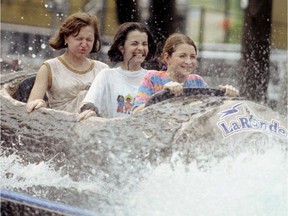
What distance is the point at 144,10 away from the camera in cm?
912

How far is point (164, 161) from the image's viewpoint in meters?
4.00

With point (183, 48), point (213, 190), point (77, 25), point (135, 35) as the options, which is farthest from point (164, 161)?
point (77, 25)

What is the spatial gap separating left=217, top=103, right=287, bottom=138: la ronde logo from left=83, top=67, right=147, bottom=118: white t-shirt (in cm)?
72

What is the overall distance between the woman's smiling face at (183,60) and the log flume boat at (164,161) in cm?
19

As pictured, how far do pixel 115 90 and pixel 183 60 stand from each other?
461 millimetres

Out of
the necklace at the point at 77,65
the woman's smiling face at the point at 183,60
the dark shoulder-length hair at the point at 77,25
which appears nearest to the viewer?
the woman's smiling face at the point at 183,60

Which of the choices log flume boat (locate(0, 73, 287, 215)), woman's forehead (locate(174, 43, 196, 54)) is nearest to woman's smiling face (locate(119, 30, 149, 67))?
woman's forehead (locate(174, 43, 196, 54))

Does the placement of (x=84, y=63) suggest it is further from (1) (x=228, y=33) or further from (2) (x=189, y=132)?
(1) (x=228, y=33)

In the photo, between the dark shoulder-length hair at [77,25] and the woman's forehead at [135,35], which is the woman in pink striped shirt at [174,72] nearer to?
the woman's forehead at [135,35]

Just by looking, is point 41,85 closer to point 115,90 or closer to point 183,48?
point 115,90

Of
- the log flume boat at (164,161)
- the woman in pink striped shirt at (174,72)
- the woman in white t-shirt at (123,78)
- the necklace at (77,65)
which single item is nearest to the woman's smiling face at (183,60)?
the woman in pink striped shirt at (174,72)

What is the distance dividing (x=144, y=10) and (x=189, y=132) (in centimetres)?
522

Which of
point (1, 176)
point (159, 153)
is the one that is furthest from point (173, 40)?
point (1, 176)

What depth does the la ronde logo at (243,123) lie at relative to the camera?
4051 millimetres
